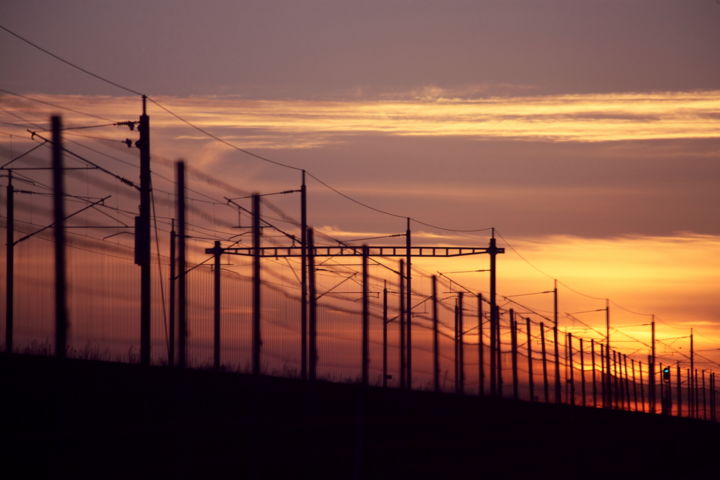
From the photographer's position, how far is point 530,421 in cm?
3447

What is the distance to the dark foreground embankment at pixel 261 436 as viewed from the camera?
1734cm

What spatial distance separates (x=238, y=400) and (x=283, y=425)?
1029 cm

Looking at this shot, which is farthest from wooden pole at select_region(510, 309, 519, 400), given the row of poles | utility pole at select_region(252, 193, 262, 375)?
utility pole at select_region(252, 193, 262, 375)

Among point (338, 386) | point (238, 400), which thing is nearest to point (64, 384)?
point (238, 400)

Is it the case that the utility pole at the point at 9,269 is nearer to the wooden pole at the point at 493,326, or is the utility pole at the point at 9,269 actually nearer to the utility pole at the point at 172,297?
the utility pole at the point at 172,297

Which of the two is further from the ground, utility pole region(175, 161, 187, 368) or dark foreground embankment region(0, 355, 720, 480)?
utility pole region(175, 161, 187, 368)

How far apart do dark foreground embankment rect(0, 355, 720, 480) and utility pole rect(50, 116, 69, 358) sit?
2.93 feet

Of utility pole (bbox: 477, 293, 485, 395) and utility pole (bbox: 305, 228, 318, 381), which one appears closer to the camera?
utility pole (bbox: 305, 228, 318, 381)

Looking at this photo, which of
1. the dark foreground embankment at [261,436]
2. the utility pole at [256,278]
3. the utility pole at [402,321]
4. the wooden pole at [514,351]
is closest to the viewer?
the dark foreground embankment at [261,436]

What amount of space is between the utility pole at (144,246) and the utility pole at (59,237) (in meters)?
3.27

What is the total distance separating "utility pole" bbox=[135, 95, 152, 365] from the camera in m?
28.9

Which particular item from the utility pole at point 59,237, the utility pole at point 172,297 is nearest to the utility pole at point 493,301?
the utility pole at point 172,297

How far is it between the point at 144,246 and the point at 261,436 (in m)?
12.2

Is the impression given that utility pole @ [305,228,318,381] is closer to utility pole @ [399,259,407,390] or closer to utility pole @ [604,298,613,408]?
utility pole @ [399,259,407,390]
